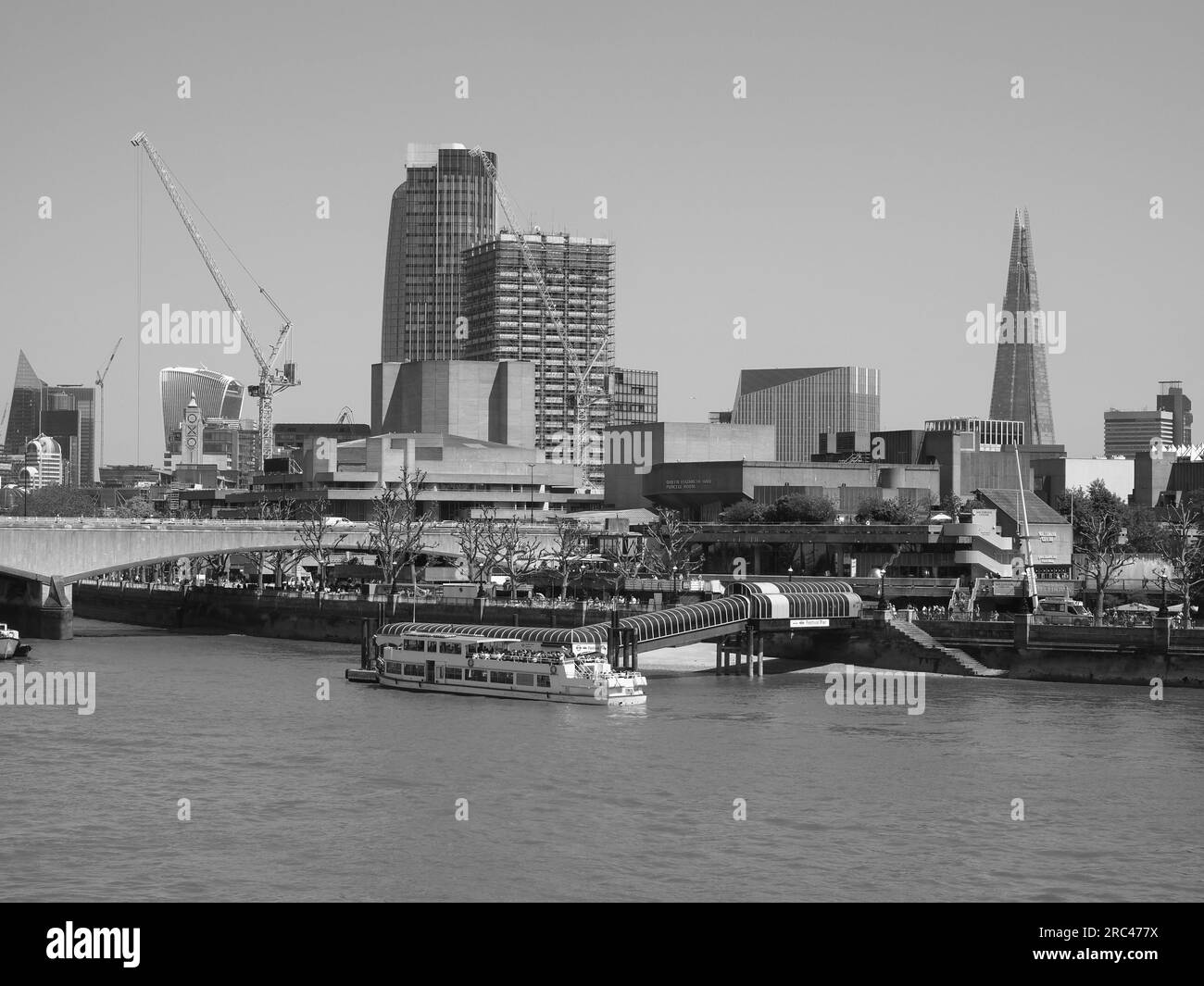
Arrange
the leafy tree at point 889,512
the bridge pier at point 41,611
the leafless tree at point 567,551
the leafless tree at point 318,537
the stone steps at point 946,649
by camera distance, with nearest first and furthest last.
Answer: the stone steps at point 946,649 < the bridge pier at point 41,611 < the leafless tree at point 567,551 < the leafless tree at point 318,537 < the leafy tree at point 889,512

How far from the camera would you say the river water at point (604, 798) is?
41125 millimetres

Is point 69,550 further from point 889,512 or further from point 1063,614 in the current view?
point 889,512

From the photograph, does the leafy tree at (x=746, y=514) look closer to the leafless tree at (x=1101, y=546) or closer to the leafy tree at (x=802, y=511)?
the leafy tree at (x=802, y=511)

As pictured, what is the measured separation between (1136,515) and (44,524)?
3831 inches

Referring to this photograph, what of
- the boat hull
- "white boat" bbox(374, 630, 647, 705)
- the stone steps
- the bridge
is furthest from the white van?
the boat hull

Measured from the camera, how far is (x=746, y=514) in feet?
499

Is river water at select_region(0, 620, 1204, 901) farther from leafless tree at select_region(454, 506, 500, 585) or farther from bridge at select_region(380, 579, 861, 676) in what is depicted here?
leafless tree at select_region(454, 506, 500, 585)

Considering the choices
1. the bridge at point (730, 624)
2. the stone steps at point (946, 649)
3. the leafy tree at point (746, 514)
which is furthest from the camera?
the leafy tree at point (746, 514)

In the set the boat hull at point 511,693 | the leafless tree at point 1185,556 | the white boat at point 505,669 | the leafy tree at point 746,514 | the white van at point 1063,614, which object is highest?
the leafy tree at point 746,514

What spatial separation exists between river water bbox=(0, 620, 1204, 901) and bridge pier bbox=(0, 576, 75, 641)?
1591 inches

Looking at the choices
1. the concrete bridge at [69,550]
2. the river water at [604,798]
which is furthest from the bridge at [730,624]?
the concrete bridge at [69,550]

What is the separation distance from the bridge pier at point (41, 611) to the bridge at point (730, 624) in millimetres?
36177

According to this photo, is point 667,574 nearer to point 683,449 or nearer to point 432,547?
point 432,547
